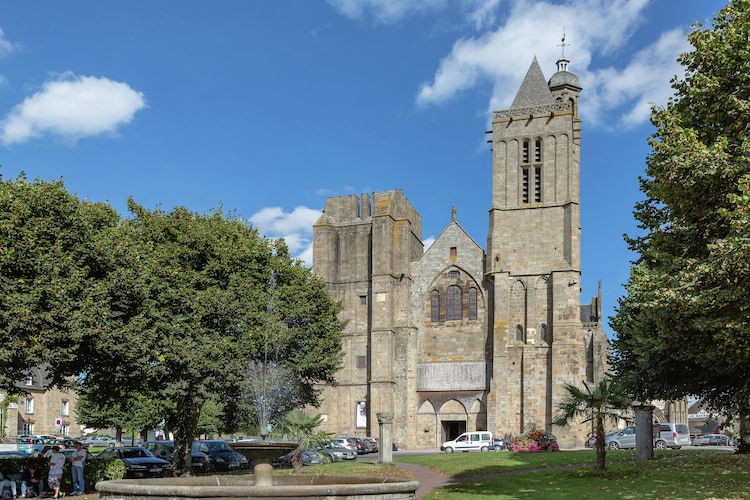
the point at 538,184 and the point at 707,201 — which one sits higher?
the point at 538,184

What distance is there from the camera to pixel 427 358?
2254 inches

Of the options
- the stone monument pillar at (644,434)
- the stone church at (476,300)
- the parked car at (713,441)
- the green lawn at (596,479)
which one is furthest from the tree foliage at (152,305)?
the parked car at (713,441)

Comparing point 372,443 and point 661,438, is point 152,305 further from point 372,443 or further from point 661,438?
point 661,438

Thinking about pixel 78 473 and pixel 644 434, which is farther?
pixel 644 434

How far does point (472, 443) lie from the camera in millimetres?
47438

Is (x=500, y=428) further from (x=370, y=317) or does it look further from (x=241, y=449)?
(x=241, y=449)

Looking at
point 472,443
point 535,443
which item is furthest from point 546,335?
point 535,443

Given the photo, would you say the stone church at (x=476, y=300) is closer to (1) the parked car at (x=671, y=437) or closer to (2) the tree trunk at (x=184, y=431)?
(1) the parked car at (x=671, y=437)

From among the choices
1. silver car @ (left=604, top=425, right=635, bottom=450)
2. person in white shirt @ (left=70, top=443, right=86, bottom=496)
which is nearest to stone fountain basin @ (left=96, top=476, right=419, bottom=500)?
person in white shirt @ (left=70, top=443, right=86, bottom=496)

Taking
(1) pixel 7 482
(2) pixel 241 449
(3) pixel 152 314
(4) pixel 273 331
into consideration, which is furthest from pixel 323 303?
(2) pixel 241 449

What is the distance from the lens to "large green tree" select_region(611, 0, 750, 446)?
16.2 meters

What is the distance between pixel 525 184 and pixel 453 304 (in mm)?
10041

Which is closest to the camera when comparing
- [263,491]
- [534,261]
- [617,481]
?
[263,491]

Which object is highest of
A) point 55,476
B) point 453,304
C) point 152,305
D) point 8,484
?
point 453,304
